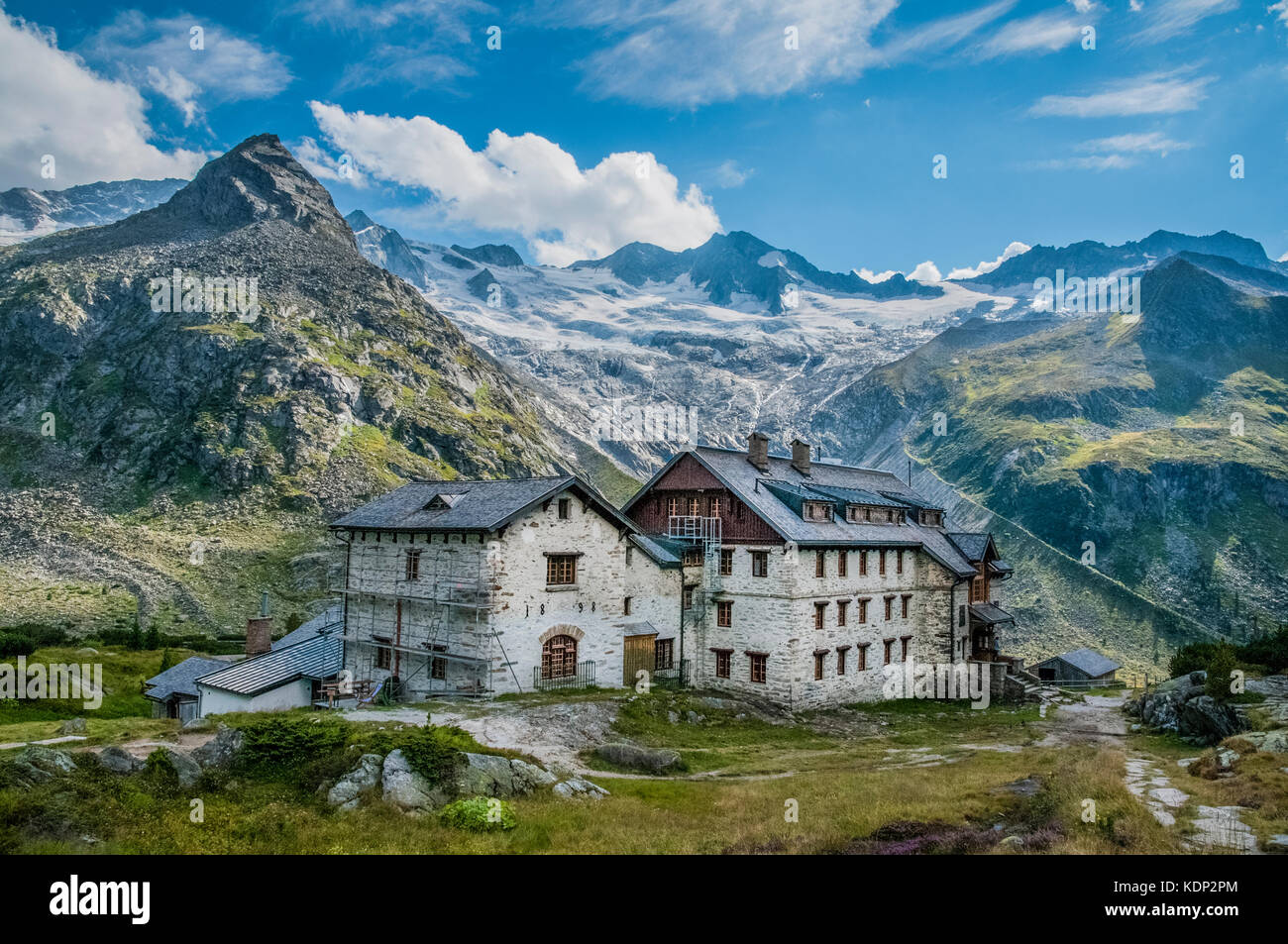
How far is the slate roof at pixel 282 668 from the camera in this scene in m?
36.6

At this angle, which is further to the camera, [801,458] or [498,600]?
[801,458]

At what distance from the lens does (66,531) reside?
99062 mm

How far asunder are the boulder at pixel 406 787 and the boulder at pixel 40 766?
6763 mm

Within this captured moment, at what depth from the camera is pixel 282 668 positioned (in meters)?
38.5

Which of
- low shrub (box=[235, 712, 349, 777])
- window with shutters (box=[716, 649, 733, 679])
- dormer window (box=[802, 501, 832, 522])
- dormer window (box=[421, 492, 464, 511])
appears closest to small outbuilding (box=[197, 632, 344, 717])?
dormer window (box=[421, 492, 464, 511])

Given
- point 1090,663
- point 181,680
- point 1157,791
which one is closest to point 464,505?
point 181,680

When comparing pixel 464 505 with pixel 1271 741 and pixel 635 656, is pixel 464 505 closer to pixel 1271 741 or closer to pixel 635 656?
pixel 635 656

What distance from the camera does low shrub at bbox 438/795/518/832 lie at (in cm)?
1742

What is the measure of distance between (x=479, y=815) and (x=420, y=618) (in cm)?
2087

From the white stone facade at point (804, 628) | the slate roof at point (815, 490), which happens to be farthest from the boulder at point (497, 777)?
the slate roof at point (815, 490)
